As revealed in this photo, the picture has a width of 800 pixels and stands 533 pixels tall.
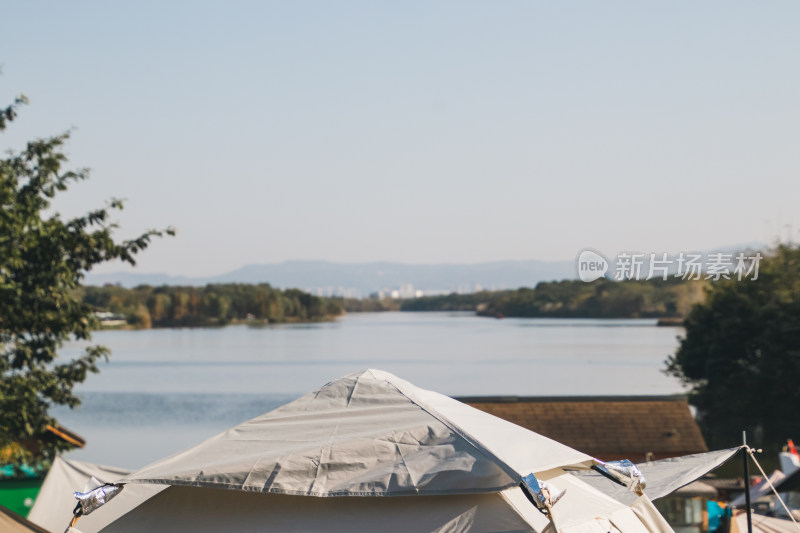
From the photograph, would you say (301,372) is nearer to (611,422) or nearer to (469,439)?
(611,422)

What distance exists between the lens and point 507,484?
378 cm

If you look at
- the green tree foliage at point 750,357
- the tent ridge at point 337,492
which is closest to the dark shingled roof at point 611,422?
the tent ridge at point 337,492

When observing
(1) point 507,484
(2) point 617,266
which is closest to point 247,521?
(1) point 507,484

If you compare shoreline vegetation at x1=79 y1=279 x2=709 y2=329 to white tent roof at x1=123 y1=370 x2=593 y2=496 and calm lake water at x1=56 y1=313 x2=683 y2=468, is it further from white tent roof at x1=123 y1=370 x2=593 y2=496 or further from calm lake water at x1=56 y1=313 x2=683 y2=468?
white tent roof at x1=123 y1=370 x2=593 y2=496

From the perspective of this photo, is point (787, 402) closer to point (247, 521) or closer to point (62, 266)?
point (62, 266)

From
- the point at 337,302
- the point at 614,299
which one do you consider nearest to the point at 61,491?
the point at 614,299

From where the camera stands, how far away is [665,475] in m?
5.51

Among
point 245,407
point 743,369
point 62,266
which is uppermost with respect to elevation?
point 62,266

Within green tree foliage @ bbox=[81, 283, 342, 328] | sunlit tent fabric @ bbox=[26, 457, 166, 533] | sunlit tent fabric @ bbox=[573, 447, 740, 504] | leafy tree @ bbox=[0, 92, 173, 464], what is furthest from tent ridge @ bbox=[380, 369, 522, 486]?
green tree foliage @ bbox=[81, 283, 342, 328]

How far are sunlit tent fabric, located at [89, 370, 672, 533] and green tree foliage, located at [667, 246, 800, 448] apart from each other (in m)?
26.4

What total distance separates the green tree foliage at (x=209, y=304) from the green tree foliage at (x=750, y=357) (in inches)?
1309

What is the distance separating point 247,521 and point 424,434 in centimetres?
91

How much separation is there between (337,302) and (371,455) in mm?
100524

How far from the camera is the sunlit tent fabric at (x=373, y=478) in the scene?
3.91 meters
